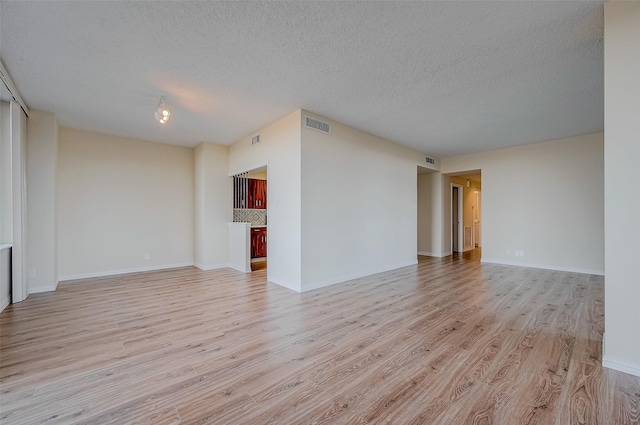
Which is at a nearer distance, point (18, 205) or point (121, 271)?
point (18, 205)

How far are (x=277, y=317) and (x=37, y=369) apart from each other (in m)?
1.96

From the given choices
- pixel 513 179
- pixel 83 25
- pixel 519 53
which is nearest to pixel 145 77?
pixel 83 25

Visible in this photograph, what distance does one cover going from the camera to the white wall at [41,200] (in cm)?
396

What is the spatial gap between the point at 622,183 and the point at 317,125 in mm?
3414

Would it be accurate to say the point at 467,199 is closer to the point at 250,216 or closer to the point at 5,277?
the point at 250,216

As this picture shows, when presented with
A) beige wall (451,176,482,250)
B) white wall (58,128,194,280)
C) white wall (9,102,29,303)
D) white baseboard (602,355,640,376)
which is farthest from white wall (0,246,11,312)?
beige wall (451,176,482,250)

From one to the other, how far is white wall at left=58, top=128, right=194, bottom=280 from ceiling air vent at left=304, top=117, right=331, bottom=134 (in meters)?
3.62

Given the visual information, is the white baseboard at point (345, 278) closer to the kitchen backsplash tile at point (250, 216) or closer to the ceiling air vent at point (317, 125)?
the ceiling air vent at point (317, 125)

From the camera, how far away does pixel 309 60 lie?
272cm

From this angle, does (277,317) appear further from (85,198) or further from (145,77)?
(85,198)

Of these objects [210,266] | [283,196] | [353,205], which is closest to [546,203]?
[353,205]

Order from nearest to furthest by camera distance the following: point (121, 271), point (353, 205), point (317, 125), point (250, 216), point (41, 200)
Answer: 1. point (41, 200)
2. point (317, 125)
3. point (353, 205)
4. point (121, 271)
5. point (250, 216)

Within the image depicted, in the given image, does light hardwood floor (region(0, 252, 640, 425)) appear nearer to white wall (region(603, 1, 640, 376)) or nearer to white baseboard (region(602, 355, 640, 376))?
white baseboard (region(602, 355, 640, 376))

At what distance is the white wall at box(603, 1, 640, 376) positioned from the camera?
1908 mm
